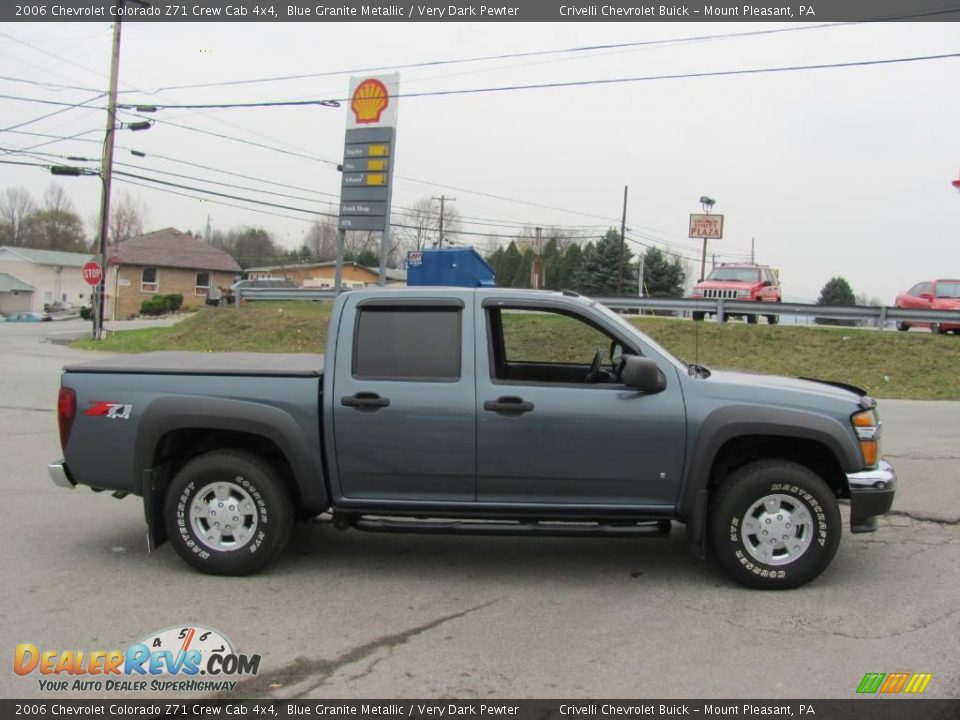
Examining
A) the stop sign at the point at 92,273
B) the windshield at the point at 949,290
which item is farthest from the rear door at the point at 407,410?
the stop sign at the point at 92,273

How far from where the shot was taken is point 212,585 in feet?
15.8

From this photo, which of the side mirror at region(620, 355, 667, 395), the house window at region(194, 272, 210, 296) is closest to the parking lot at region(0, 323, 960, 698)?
the side mirror at region(620, 355, 667, 395)

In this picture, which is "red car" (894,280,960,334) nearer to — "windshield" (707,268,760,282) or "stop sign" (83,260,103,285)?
"windshield" (707,268,760,282)

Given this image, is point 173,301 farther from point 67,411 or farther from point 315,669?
point 315,669

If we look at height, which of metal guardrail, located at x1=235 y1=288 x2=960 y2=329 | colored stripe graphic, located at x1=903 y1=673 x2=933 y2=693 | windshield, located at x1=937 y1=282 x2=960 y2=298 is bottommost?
colored stripe graphic, located at x1=903 y1=673 x2=933 y2=693

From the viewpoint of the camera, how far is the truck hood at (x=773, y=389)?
186 inches

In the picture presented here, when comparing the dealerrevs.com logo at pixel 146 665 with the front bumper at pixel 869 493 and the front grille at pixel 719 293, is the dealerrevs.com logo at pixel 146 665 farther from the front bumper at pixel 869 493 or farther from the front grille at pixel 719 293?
the front grille at pixel 719 293

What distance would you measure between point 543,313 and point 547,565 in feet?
5.64

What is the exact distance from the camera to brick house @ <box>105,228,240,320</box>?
182 feet

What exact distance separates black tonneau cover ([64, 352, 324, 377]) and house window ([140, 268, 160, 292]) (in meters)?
56.3

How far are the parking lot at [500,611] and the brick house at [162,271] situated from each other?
53.4 m

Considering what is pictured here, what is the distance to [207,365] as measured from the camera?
515 centimetres

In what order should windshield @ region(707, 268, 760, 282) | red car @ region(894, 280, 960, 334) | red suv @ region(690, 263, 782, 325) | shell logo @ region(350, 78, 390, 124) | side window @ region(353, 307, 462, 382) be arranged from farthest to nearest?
1. windshield @ region(707, 268, 760, 282)
2. red suv @ region(690, 263, 782, 325)
3. red car @ region(894, 280, 960, 334)
4. shell logo @ region(350, 78, 390, 124)
5. side window @ region(353, 307, 462, 382)
